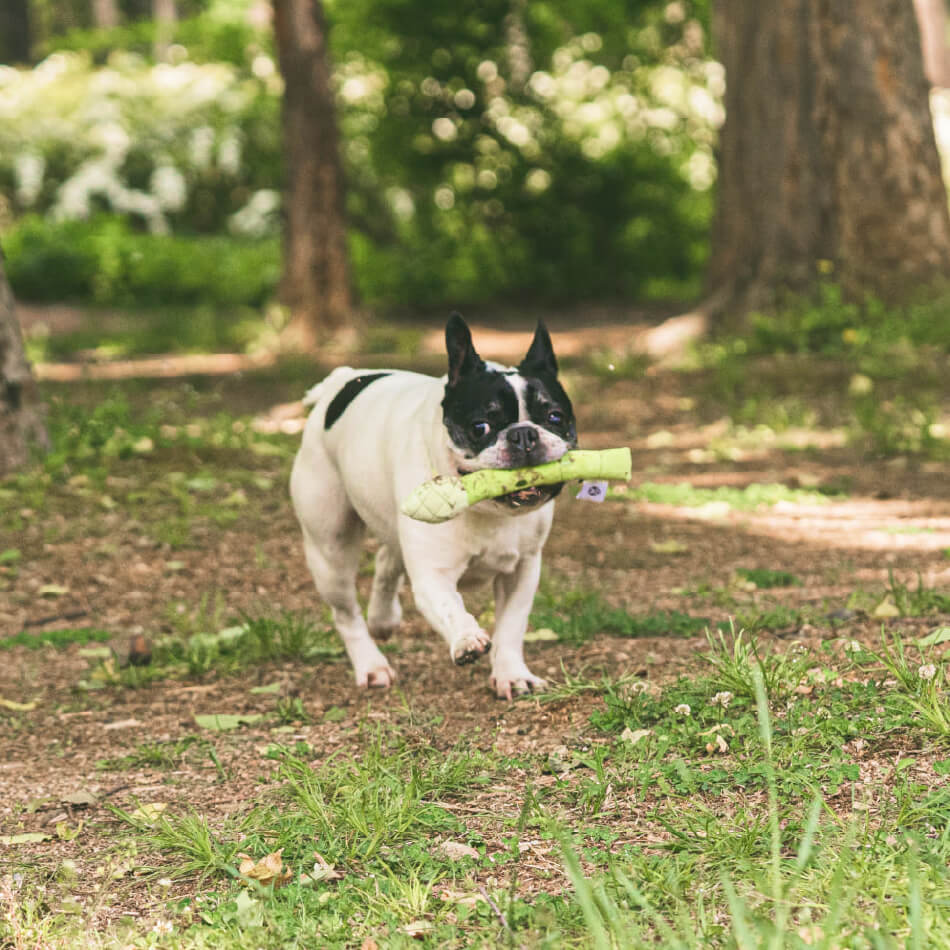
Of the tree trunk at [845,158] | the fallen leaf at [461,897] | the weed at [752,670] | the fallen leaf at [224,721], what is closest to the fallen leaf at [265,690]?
the fallen leaf at [224,721]

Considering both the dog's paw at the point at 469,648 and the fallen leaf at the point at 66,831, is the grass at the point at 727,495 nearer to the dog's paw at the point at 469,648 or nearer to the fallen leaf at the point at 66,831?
the dog's paw at the point at 469,648

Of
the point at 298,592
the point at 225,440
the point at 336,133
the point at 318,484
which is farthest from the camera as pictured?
the point at 336,133

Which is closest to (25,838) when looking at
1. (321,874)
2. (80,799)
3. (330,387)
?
(80,799)

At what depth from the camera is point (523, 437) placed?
382 cm

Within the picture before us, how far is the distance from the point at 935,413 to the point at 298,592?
14.7 ft

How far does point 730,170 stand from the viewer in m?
11.6

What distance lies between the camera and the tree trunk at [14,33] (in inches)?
1119

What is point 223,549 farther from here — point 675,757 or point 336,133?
point 336,133

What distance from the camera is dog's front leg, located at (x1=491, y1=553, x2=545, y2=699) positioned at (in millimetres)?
4285

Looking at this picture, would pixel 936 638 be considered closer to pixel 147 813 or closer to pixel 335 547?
pixel 335 547

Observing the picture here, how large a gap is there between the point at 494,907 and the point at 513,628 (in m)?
1.63

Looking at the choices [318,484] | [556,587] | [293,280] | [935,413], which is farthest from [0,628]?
[293,280]

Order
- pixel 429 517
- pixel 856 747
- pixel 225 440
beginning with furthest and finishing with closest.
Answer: pixel 225 440, pixel 429 517, pixel 856 747

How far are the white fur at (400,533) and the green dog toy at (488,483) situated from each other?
142mm
